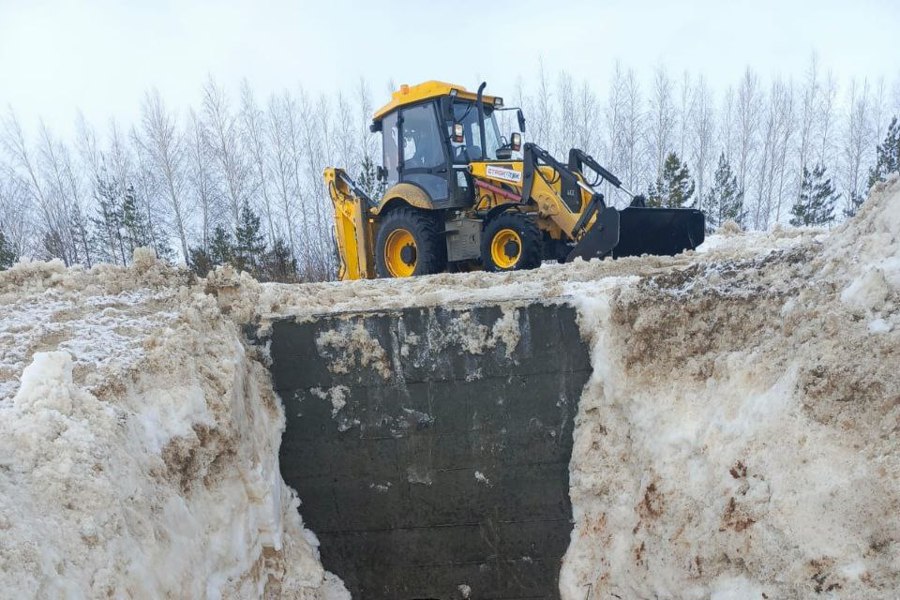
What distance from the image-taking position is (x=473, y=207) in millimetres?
7109

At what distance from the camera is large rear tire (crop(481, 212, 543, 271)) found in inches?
240

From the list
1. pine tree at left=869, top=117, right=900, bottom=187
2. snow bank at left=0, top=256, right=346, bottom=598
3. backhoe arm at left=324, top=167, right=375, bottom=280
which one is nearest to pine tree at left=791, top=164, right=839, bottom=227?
pine tree at left=869, top=117, right=900, bottom=187

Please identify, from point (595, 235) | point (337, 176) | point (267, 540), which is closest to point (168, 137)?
point (337, 176)

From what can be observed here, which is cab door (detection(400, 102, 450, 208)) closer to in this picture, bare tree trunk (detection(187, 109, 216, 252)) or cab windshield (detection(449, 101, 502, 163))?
cab windshield (detection(449, 101, 502, 163))

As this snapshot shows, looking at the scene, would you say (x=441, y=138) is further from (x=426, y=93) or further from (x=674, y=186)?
(x=674, y=186)

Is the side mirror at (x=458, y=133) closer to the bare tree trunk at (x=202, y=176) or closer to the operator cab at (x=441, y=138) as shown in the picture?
the operator cab at (x=441, y=138)

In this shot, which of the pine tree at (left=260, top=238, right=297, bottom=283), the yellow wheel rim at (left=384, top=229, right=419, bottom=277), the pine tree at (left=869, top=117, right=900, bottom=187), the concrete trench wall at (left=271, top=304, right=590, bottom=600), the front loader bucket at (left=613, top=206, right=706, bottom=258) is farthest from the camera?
the pine tree at (left=869, top=117, right=900, bottom=187)

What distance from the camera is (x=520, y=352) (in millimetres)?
3477

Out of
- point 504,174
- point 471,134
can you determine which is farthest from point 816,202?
point 504,174

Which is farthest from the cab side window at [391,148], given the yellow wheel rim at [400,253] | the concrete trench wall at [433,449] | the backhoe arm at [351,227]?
the concrete trench wall at [433,449]

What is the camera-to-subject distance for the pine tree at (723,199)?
20.8 m

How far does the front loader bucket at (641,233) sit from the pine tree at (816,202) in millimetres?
16418

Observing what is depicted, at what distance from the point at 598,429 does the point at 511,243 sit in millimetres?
3307

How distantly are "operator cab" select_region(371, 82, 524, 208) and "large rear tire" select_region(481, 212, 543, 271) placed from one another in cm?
82
